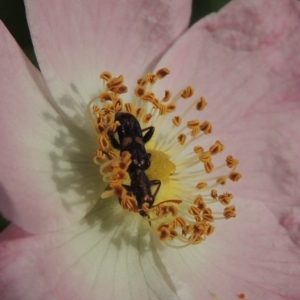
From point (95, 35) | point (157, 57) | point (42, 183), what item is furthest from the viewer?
point (157, 57)

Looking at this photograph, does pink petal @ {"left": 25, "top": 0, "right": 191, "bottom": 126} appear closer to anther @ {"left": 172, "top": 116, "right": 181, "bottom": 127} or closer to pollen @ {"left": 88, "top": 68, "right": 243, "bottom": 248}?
pollen @ {"left": 88, "top": 68, "right": 243, "bottom": 248}

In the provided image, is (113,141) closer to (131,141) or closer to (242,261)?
(131,141)

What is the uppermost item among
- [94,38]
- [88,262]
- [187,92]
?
[94,38]

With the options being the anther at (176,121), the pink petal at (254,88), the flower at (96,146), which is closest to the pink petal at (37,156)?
the flower at (96,146)

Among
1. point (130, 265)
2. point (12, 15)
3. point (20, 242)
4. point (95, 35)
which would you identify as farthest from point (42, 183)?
point (12, 15)

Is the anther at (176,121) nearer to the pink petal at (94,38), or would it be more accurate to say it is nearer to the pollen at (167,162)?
the pollen at (167,162)

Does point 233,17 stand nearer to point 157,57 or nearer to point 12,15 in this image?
point 157,57

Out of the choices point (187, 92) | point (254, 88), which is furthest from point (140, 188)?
point (254, 88)
